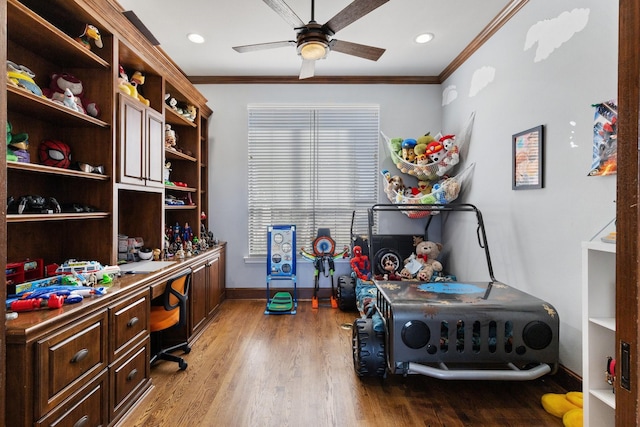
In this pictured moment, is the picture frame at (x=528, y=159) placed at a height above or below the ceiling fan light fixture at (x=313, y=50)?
below

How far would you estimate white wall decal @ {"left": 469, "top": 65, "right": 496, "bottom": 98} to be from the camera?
3.20 meters

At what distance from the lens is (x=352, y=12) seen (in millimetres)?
2119

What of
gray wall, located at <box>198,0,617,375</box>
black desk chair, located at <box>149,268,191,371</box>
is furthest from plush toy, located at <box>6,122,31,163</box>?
gray wall, located at <box>198,0,617,375</box>

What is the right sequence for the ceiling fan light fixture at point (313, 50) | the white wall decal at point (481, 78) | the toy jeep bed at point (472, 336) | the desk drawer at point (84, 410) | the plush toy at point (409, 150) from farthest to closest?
the plush toy at point (409, 150), the white wall decal at point (481, 78), the ceiling fan light fixture at point (313, 50), the toy jeep bed at point (472, 336), the desk drawer at point (84, 410)

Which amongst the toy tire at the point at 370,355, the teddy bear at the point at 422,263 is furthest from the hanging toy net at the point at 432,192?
the toy tire at the point at 370,355

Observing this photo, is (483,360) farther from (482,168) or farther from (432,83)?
(432,83)

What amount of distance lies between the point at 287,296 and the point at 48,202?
278cm

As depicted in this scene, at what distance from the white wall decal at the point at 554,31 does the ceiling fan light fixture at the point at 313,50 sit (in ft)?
5.35

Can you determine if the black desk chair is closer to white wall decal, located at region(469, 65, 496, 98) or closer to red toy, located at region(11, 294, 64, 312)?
red toy, located at region(11, 294, 64, 312)

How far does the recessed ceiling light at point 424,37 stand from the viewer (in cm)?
330

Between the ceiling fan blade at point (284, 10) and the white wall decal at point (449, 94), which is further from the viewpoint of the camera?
the white wall decal at point (449, 94)

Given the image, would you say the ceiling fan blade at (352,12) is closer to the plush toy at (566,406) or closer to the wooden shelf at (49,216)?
the wooden shelf at (49,216)

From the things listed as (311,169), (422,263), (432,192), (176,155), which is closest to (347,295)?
(422,263)

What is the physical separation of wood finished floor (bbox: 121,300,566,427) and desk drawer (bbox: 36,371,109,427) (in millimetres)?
246
